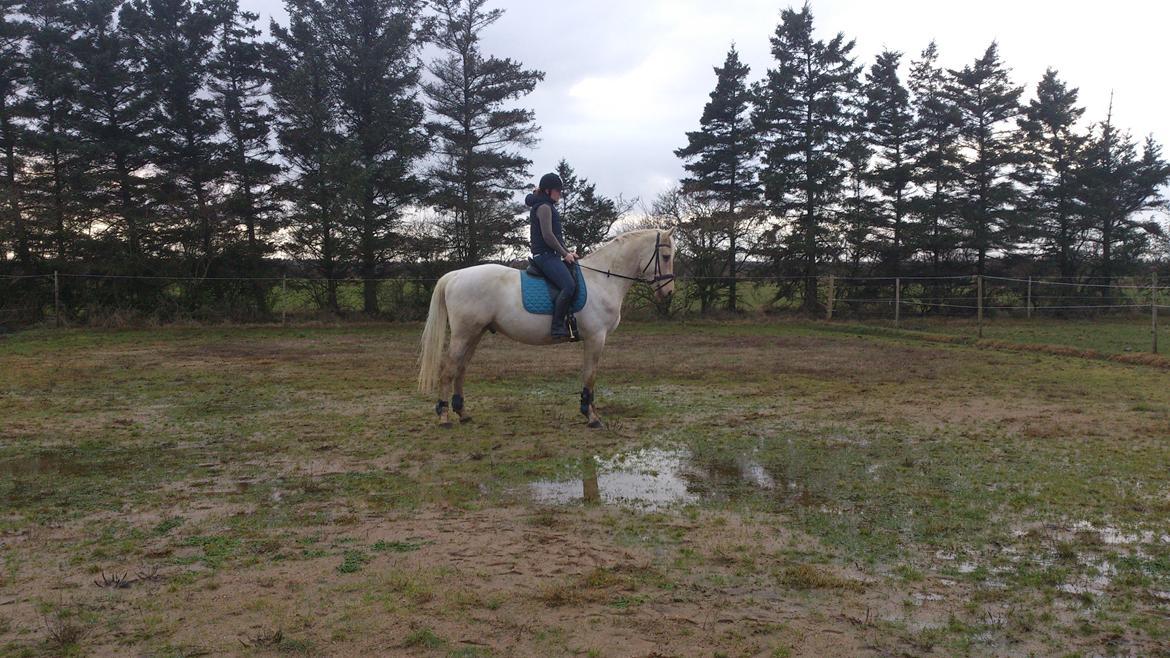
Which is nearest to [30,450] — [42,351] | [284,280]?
[42,351]

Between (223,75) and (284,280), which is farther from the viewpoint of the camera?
(223,75)

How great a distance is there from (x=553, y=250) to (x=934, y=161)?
23.8 metres

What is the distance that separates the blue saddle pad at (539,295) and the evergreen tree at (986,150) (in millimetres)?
24119

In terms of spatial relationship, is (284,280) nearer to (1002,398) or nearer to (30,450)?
(30,450)

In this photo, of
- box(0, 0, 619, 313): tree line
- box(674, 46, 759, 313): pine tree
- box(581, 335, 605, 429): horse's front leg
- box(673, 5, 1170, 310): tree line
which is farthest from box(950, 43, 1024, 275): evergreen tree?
box(581, 335, 605, 429): horse's front leg

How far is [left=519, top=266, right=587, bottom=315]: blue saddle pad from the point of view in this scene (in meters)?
7.28

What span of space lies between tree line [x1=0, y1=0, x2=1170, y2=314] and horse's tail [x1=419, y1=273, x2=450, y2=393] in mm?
15968

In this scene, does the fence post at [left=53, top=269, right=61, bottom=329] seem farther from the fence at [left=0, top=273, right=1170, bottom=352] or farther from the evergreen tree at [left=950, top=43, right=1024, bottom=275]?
the evergreen tree at [left=950, top=43, right=1024, bottom=275]

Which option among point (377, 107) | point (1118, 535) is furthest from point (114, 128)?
point (1118, 535)

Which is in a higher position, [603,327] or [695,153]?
[695,153]

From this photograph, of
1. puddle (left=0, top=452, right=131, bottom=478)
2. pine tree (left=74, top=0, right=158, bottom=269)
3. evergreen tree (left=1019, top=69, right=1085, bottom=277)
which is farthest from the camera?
evergreen tree (left=1019, top=69, right=1085, bottom=277)

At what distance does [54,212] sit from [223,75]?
6.66 m

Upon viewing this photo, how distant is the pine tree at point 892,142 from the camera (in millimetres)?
26469

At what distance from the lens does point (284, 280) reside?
21234 millimetres
